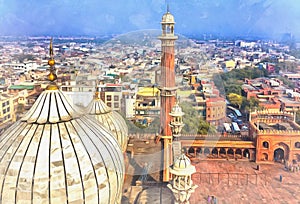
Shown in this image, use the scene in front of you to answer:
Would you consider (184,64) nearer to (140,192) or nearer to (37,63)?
(140,192)

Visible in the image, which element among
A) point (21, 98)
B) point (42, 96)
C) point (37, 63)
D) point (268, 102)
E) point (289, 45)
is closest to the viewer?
point (42, 96)

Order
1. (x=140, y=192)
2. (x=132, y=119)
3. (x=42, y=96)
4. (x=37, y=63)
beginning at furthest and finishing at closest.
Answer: (x=37, y=63), (x=132, y=119), (x=140, y=192), (x=42, y=96)

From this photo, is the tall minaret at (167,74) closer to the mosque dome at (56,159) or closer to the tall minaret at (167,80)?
the tall minaret at (167,80)

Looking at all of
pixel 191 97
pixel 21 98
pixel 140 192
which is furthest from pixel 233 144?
pixel 21 98

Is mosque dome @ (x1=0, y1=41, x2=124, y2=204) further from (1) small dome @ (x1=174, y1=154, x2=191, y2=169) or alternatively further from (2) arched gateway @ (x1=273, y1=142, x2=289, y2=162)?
(2) arched gateway @ (x1=273, y1=142, x2=289, y2=162)

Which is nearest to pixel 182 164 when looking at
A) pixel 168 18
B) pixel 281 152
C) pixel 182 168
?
pixel 182 168

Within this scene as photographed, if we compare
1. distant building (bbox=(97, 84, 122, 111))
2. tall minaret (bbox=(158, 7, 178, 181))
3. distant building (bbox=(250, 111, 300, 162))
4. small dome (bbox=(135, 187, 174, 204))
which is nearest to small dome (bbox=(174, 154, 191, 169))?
small dome (bbox=(135, 187, 174, 204))

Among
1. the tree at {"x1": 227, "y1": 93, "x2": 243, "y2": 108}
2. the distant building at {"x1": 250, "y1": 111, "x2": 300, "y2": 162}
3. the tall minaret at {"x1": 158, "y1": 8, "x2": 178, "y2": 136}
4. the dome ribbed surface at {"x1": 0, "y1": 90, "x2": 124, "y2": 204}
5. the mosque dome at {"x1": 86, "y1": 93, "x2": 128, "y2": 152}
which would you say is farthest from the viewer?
the tree at {"x1": 227, "y1": 93, "x2": 243, "y2": 108}

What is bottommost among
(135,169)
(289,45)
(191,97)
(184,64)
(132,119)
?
(135,169)
